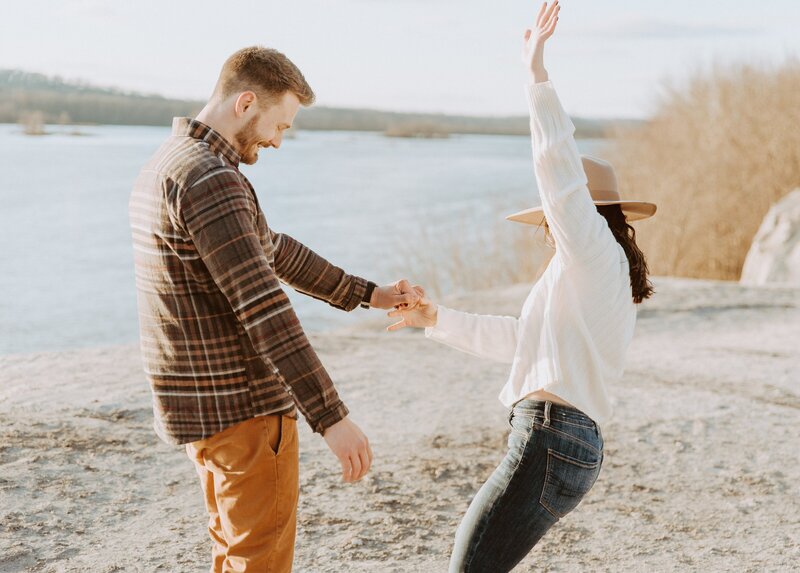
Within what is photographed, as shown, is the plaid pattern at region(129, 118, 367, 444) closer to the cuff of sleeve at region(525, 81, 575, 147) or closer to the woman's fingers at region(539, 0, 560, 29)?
the cuff of sleeve at region(525, 81, 575, 147)

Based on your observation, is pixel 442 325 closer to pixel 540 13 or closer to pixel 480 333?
pixel 480 333

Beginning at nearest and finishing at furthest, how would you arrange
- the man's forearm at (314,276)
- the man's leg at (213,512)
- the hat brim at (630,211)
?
the man's leg at (213,512) < the hat brim at (630,211) < the man's forearm at (314,276)

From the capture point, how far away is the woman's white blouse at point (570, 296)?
83.9 inches

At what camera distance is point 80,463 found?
13.7 feet

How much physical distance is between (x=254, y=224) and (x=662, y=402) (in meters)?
3.95

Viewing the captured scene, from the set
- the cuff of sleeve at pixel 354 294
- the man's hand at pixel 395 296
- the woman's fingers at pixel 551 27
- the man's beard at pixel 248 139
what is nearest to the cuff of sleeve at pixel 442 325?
the man's hand at pixel 395 296

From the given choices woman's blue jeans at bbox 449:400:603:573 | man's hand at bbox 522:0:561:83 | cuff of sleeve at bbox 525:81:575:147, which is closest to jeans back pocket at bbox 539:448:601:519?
woman's blue jeans at bbox 449:400:603:573

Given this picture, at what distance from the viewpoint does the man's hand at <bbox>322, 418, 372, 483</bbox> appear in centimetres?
207

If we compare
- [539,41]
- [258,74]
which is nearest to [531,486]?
[539,41]

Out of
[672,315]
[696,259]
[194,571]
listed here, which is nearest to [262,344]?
[194,571]

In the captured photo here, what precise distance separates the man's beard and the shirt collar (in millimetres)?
26

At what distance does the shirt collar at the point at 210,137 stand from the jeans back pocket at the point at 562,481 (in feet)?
3.35

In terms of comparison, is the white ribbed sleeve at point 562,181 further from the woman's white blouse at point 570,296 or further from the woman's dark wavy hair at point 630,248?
the woman's dark wavy hair at point 630,248

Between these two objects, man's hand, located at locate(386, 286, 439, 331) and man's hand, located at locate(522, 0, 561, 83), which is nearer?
man's hand, located at locate(522, 0, 561, 83)
